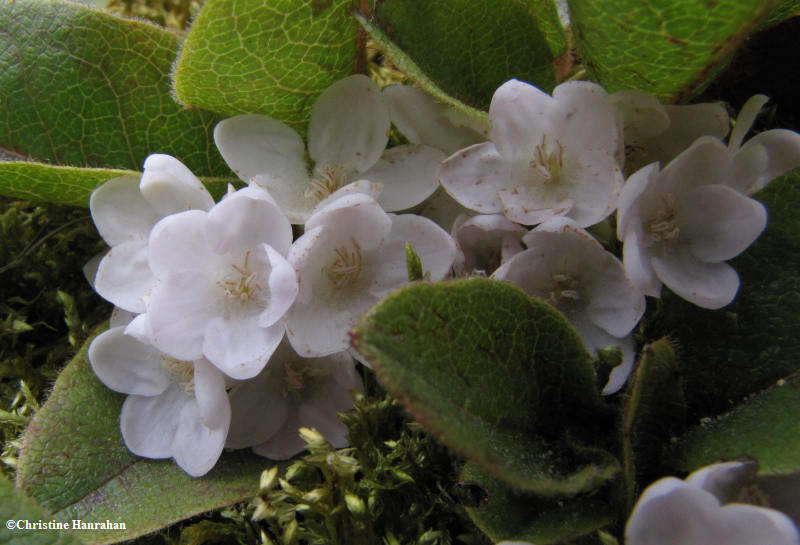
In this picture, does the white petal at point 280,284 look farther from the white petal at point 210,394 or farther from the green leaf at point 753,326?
the green leaf at point 753,326

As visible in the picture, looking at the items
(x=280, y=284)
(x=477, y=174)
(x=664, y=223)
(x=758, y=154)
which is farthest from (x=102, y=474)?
(x=758, y=154)

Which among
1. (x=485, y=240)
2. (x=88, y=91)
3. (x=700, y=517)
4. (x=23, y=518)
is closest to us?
(x=700, y=517)

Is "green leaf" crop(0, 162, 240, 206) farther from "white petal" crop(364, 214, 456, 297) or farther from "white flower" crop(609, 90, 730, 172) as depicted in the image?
"white flower" crop(609, 90, 730, 172)

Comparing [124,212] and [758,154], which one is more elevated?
[758,154]

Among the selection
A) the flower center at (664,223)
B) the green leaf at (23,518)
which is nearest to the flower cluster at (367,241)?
the flower center at (664,223)

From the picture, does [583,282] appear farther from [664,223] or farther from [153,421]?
[153,421]

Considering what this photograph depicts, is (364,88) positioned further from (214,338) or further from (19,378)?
(19,378)
